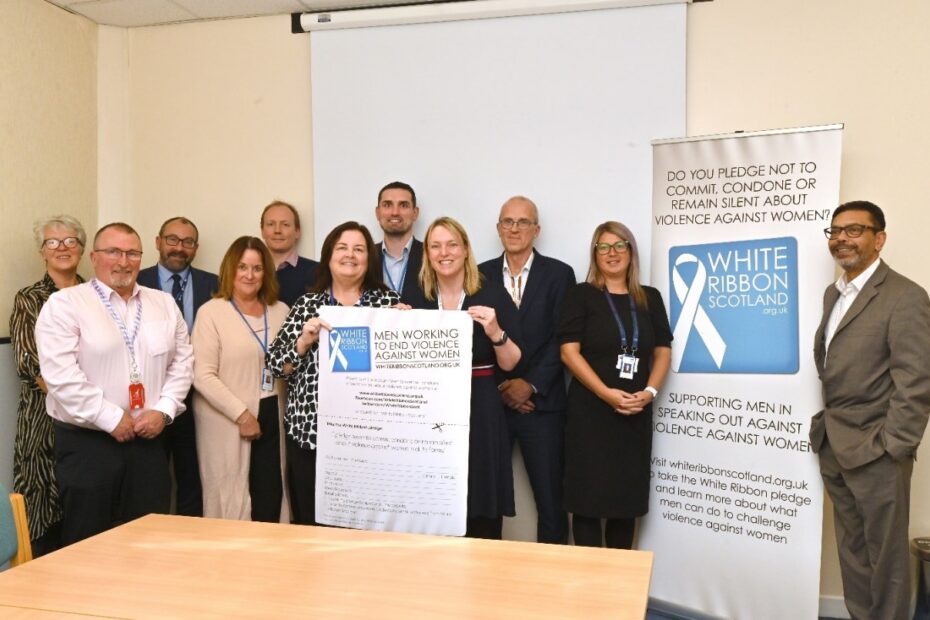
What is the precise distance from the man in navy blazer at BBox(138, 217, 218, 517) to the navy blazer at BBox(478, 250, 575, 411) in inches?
67.5

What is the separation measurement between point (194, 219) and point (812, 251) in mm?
3608

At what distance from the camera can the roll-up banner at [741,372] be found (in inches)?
138

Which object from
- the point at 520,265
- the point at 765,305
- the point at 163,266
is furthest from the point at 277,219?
the point at 765,305

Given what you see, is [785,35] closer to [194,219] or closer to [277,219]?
[277,219]

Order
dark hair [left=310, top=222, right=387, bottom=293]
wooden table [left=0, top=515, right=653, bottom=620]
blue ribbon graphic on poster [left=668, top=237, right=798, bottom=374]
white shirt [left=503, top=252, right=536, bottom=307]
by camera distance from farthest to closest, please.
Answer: white shirt [left=503, top=252, right=536, bottom=307], blue ribbon graphic on poster [left=668, top=237, right=798, bottom=374], dark hair [left=310, top=222, right=387, bottom=293], wooden table [left=0, top=515, right=653, bottom=620]

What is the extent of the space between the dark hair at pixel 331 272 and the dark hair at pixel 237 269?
0.34 m

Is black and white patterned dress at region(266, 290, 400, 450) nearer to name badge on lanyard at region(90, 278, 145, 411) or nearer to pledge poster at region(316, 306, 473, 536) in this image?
pledge poster at region(316, 306, 473, 536)

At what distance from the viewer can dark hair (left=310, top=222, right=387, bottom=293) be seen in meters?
3.45

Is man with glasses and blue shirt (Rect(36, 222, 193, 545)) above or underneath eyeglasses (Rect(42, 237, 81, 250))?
underneath

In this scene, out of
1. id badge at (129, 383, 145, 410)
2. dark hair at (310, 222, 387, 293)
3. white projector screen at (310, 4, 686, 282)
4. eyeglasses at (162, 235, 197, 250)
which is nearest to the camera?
id badge at (129, 383, 145, 410)

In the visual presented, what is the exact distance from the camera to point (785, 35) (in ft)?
13.3

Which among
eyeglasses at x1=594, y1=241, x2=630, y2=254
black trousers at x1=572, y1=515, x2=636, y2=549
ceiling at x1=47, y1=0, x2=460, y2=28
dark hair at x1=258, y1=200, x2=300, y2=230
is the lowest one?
black trousers at x1=572, y1=515, x2=636, y2=549

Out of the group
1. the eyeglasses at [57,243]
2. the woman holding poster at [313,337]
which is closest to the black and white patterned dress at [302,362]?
the woman holding poster at [313,337]

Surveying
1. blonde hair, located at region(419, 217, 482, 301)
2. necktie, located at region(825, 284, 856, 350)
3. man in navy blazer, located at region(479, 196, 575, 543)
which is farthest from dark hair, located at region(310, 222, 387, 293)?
necktie, located at region(825, 284, 856, 350)
